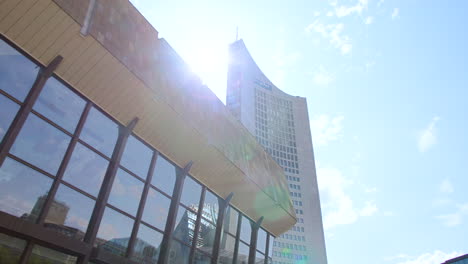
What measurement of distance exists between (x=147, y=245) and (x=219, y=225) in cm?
599

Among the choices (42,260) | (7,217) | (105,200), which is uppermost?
(105,200)

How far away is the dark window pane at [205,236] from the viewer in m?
18.9

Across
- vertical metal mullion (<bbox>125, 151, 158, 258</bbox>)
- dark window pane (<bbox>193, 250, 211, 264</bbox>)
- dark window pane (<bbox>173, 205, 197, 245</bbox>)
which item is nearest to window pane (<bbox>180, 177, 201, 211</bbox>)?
dark window pane (<bbox>173, 205, 197, 245</bbox>)

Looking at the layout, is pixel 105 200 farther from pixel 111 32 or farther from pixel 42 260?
pixel 111 32

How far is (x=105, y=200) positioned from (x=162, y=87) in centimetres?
562

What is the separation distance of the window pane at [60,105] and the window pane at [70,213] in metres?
2.58

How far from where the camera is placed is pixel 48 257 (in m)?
Result: 11.8

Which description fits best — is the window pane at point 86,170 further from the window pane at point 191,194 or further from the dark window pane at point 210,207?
the dark window pane at point 210,207

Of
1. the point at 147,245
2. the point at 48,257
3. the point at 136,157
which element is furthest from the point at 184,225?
the point at 48,257

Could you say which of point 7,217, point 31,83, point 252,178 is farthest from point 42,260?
point 252,178

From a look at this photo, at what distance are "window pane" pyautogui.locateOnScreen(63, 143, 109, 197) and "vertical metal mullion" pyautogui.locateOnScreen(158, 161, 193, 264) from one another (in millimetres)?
4306

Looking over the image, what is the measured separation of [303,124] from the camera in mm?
134125

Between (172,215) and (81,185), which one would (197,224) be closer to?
(172,215)

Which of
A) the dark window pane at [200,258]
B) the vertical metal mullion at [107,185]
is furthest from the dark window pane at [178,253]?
the vertical metal mullion at [107,185]
